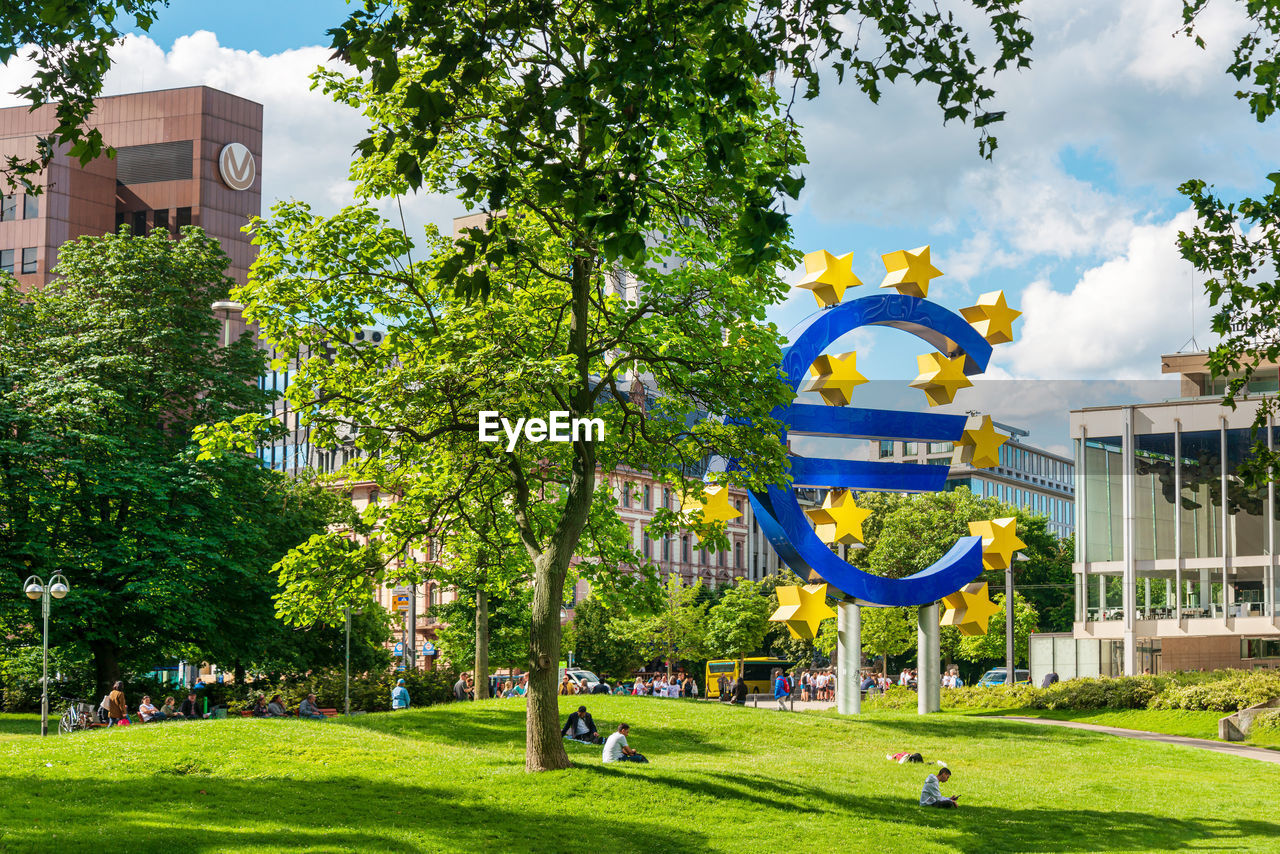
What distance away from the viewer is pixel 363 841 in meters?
15.2

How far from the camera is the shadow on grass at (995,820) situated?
59.8 feet

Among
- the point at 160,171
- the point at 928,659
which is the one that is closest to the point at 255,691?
the point at 928,659

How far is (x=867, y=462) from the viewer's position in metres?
34.3

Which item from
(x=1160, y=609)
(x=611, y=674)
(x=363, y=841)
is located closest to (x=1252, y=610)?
(x=1160, y=609)

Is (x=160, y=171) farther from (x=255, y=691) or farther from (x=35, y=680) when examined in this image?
(x=35, y=680)

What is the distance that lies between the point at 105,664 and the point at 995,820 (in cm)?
2457

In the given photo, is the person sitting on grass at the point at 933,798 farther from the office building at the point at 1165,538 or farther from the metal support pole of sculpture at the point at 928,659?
the office building at the point at 1165,538

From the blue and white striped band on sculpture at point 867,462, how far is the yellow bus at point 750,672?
31502 millimetres

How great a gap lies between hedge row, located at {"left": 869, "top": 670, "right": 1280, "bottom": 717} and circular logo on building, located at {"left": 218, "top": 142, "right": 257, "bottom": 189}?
65.7m

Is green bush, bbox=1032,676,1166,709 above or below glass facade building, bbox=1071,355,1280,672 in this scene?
below

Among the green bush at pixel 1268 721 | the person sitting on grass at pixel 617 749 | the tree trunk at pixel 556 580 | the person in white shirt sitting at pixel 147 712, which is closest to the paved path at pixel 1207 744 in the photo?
the green bush at pixel 1268 721

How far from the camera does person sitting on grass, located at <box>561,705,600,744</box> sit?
25.9m

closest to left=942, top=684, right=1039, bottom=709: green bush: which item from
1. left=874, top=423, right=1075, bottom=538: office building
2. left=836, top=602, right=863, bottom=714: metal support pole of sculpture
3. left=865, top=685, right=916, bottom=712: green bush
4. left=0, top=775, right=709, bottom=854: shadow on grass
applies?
left=865, top=685, right=916, bottom=712: green bush

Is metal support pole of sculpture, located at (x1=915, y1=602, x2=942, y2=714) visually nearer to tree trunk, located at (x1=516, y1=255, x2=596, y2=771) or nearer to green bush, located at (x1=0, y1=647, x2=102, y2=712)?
tree trunk, located at (x1=516, y1=255, x2=596, y2=771)
